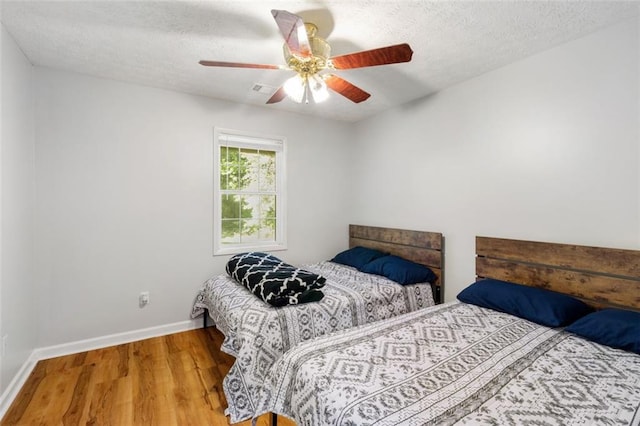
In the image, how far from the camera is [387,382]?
1.25m

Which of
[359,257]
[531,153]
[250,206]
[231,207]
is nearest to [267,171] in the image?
[250,206]

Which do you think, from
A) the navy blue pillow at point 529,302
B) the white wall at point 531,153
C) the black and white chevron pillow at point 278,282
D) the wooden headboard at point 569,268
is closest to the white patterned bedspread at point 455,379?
the navy blue pillow at point 529,302

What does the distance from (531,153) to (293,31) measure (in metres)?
2.03

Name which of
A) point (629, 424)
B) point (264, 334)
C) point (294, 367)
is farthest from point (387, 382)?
point (264, 334)

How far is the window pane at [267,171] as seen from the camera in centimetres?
360

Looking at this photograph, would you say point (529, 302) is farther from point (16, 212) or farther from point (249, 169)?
point (16, 212)

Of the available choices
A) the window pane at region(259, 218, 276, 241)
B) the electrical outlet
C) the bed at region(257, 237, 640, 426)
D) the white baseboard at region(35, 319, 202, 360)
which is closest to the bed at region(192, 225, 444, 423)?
the white baseboard at region(35, 319, 202, 360)

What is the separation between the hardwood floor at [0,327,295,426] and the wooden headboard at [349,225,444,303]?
6.40ft

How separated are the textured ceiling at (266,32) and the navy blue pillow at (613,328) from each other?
182 cm

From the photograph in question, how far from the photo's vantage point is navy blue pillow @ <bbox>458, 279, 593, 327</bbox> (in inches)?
73.7

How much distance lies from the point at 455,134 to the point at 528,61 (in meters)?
0.77

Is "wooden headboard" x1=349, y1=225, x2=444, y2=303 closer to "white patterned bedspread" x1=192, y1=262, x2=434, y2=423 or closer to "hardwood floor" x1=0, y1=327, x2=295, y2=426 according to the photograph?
"white patterned bedspread" x1=192, y1=262, x2=434, y2=423

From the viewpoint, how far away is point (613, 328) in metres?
1.61

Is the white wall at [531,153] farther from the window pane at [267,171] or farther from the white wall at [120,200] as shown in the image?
the white wall at [120,200]
